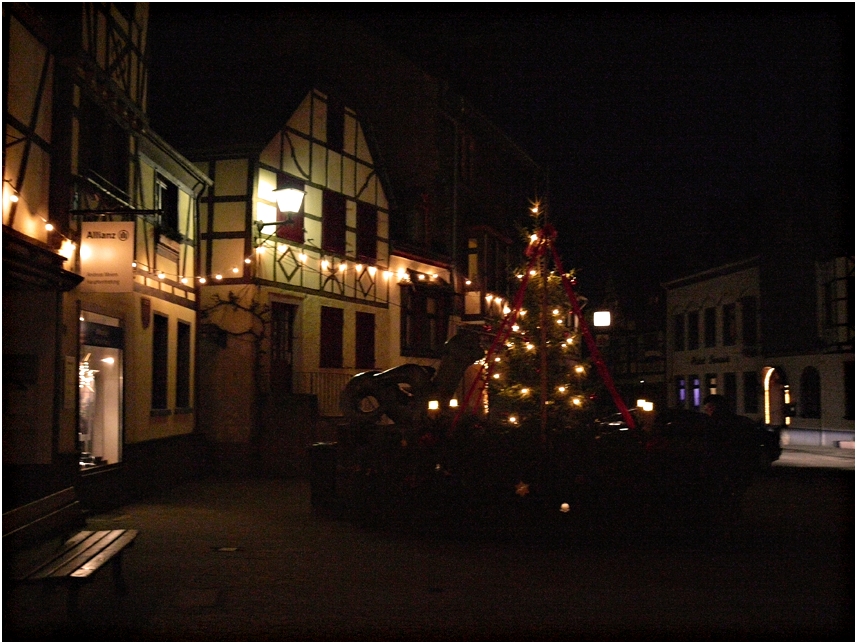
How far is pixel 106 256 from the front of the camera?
Result: 13086 mm

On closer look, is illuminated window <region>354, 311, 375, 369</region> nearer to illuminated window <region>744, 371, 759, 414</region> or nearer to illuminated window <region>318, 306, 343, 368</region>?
illuminated window <region>318, 306, 343, 368</region>

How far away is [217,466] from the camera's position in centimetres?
2041

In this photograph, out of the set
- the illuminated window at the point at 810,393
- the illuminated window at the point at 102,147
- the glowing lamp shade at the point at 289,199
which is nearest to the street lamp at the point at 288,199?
the glowing lamp shade at the point at 289,199

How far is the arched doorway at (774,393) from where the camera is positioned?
123 ft

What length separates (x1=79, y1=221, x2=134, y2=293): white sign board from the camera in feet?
42.8

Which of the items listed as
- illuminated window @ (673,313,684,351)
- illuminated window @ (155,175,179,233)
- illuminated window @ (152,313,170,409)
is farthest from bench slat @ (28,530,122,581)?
illuminated window @ (673,313,684,351)

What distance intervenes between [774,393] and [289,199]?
86.6 feet

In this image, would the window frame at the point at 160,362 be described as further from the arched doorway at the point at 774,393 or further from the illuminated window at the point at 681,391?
the illuminated window at the point at 681,391

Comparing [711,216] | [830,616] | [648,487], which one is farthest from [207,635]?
[711,216]

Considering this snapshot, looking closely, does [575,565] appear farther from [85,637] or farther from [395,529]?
[85,637]

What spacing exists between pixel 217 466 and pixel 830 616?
15.1m

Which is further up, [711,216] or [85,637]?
[711,216]

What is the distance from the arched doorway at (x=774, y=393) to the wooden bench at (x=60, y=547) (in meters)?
32.1

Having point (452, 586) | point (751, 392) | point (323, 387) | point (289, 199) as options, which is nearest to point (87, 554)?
point (452, 586)
